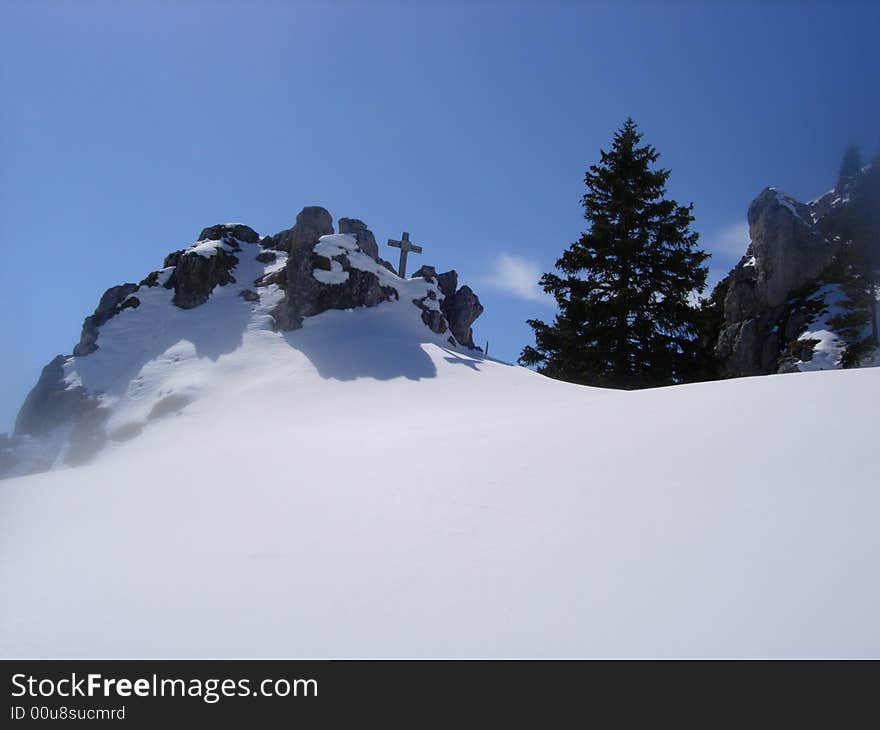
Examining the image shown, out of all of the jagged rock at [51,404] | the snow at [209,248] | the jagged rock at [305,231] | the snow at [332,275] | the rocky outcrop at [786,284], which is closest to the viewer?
the jagged rock at [51,404]

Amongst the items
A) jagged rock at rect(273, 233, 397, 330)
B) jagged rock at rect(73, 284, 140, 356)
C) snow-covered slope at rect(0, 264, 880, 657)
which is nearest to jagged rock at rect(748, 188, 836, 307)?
jagged rock at rect(273, 233, 397, 330)

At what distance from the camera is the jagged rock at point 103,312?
2173 cm

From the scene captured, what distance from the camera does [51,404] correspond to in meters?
19.0

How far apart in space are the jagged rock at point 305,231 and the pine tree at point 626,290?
1068 cm

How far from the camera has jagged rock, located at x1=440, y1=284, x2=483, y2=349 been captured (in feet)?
86.6

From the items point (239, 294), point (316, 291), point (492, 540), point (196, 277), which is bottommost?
point (492, 540)

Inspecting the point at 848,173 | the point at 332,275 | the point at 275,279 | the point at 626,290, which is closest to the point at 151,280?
the point at 275,279

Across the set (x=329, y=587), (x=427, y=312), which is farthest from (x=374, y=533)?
(x=427, y=312)

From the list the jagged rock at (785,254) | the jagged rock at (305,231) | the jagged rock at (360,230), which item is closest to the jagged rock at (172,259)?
the jagged rock at (305,231)

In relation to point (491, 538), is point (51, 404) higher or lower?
higher

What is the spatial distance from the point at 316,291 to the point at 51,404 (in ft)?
34.4

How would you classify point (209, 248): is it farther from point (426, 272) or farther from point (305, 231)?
point (426, 272)

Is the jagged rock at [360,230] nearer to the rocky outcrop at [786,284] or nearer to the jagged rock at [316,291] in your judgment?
the jagged rock at [316,291]

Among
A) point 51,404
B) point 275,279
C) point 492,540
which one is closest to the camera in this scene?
point 492,540
